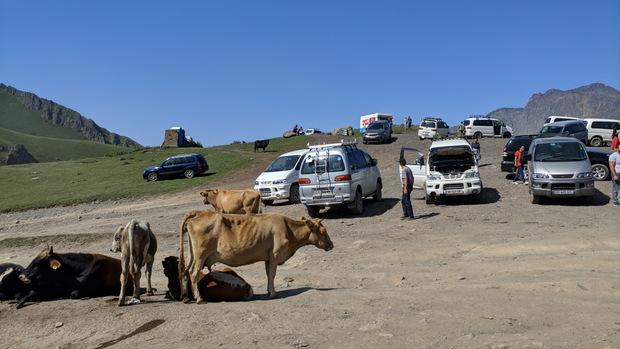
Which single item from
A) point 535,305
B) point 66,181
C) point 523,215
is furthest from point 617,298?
point 66,181

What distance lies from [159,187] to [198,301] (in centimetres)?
2534

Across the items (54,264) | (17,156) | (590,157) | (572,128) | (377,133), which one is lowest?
(54,264)

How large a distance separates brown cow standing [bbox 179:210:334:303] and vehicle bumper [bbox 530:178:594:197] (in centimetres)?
1196

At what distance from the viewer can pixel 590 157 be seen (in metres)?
21.2

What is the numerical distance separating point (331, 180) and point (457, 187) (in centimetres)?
483

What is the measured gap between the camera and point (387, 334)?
231 inches

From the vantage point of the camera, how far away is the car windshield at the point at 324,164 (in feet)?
56.4

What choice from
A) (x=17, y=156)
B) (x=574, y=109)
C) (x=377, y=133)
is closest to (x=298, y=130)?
(x=377, y=133)

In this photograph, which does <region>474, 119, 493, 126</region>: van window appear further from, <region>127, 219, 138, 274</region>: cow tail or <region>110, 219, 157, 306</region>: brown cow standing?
<region>127, 219, 138, 274</region>: cow tail

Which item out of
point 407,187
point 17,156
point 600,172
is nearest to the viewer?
point 407,187

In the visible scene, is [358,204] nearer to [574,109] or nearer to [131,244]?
[131,244]

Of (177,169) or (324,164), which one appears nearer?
(324,164)

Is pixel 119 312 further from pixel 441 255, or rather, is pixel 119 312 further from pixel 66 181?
pixel 66 181

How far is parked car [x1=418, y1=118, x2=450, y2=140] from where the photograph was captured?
149 feet
